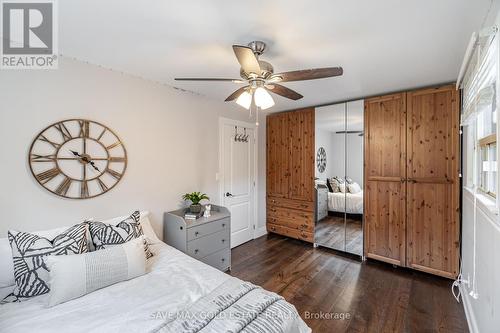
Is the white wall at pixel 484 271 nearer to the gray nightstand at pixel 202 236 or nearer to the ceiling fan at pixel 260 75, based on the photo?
the ceiling fan at pixel 260 75

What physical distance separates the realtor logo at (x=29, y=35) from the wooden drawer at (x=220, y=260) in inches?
99.1

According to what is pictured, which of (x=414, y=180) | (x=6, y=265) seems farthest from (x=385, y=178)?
(x=6, y=265)

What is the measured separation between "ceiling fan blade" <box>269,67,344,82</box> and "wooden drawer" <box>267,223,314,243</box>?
2.80 metres

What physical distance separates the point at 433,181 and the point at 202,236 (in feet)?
9.48

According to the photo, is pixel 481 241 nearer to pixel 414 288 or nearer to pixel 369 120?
pixel 414 288

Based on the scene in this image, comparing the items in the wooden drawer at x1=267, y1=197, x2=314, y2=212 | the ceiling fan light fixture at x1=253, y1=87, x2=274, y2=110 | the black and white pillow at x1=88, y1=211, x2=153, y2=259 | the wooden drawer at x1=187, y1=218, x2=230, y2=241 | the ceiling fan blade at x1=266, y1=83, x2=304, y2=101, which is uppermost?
the ceiling fan blade at x1=266, y1=83, x2=304, y2=101

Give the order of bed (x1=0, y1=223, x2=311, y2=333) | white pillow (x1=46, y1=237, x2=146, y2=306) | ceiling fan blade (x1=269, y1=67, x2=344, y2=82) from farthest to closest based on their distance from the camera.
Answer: ceiling fan blade (x1=269, y1=67, x2=344, y2=82) < white pillow (x1=46, y1=237, x2=146, y2=306) < bed (x1=0, y1=223, x2=311, y2=333)

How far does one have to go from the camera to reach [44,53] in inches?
76.6

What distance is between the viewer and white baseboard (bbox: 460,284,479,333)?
1.82 metres

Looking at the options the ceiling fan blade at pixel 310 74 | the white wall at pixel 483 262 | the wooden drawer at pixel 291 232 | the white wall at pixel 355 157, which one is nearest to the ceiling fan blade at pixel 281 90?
the ceiling fan blade at pixel 310 74

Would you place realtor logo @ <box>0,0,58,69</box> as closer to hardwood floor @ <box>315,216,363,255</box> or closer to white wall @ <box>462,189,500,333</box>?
white wall @ <box>462,189,500,333</box>

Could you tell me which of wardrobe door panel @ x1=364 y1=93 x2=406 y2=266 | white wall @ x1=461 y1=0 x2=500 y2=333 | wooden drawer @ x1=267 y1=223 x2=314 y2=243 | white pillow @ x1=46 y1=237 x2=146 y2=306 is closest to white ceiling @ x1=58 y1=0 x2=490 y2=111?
white wall @ x1=461 y1=0 x2=500 y2=333

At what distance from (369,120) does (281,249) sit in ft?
7.84

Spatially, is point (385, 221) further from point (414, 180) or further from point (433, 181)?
point (433, 181)
